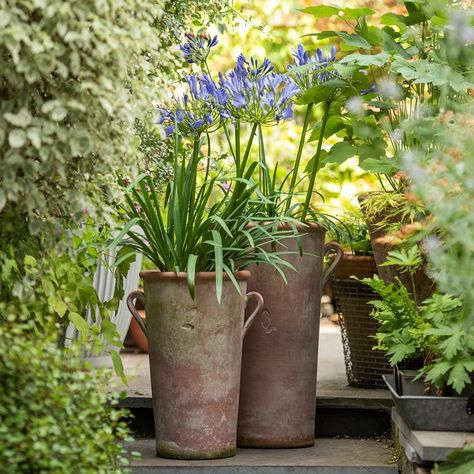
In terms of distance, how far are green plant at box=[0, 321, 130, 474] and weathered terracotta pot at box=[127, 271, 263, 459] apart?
0.73 metres

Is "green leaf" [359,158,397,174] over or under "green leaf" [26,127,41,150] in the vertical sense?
over

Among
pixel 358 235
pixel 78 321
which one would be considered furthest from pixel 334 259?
pixel 78 321

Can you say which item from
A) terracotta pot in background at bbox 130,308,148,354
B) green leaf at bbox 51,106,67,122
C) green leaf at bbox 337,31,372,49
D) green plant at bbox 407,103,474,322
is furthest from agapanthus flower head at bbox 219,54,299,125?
terracotta pot in background at bbox 130,308,148,354

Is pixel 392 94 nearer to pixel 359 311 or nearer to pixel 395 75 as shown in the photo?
pixel 395 75

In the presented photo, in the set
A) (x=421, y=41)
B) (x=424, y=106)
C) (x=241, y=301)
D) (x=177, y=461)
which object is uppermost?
(x=421, y=41)

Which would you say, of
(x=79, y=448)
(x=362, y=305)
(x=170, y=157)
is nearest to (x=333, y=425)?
(x=362, y=305)

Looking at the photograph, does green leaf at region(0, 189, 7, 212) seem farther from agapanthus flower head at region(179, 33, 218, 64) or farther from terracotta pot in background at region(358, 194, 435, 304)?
terracotta pot in background at region(358, 194, 435, 304)

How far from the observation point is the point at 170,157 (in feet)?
12.3

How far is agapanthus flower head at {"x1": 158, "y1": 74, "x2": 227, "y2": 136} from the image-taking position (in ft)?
10.7

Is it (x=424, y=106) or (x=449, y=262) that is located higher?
(x=424, y=106)

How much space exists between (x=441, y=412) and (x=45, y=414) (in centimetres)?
110

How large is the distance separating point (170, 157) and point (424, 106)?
925 millimetres

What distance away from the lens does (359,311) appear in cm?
397

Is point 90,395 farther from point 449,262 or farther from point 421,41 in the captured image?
point 421,41
